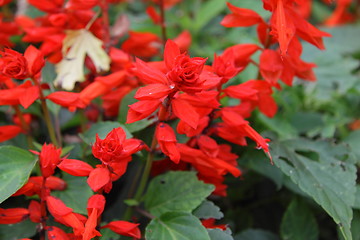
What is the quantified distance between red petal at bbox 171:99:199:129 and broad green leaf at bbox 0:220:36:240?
0.43 metres

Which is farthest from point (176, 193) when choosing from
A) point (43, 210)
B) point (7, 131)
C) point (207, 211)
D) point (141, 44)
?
point (141, 44)

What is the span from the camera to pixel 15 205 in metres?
1.11

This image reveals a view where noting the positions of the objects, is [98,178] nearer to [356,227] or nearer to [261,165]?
[261,165]

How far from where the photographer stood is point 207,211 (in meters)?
0.99

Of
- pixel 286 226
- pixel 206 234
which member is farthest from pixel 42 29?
pixel 286 226

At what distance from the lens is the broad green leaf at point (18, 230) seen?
0.99 meters

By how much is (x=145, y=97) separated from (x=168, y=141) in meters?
0.11

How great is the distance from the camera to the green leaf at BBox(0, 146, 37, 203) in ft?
2.86

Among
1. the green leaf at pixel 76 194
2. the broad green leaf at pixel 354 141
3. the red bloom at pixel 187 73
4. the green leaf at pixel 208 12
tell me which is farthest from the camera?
the green leaf at pixel 208 12

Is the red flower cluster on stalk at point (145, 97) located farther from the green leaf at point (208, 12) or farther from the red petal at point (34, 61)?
the green leaf at point (208, 12)

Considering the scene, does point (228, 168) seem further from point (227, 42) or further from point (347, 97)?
point (347, 97)

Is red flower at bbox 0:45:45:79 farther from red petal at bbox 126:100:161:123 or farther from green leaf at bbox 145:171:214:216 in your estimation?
green leaf at bbox 145:171:214:216

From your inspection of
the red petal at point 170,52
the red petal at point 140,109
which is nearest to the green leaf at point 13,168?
the red petal at point 140,109

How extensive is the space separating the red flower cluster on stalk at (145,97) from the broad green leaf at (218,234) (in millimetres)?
86
